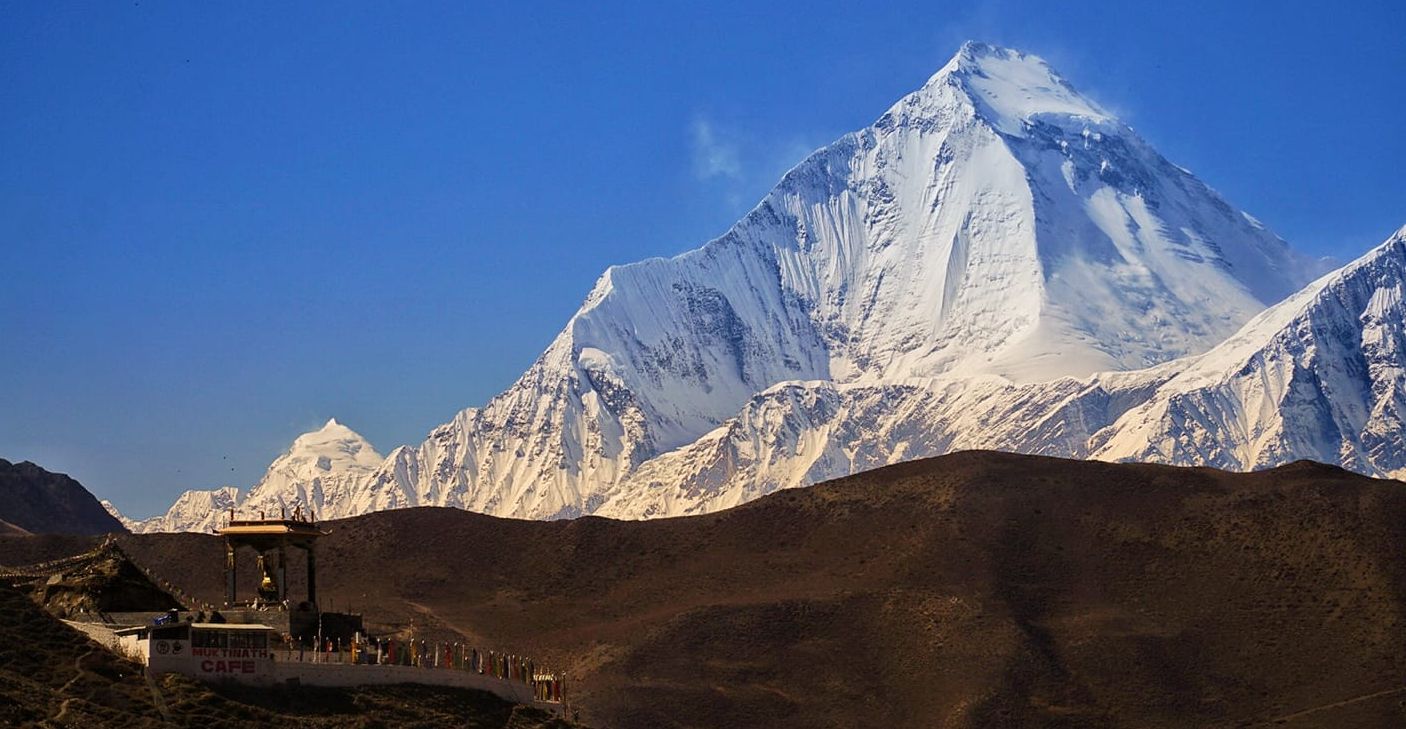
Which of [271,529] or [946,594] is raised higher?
[946,594]

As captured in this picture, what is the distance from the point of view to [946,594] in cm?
16062

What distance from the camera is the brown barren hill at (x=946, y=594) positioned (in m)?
145

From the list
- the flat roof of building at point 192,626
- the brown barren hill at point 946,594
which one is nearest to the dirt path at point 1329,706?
the brown barren hill at point 946,594

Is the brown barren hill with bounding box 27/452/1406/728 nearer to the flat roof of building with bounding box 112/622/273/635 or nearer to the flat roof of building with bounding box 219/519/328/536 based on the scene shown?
the flat roof of building with bounding box 219/519/328/536

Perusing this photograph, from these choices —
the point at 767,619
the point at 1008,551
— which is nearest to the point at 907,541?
the point at 1008,551

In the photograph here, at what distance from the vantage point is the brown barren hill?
145 metres

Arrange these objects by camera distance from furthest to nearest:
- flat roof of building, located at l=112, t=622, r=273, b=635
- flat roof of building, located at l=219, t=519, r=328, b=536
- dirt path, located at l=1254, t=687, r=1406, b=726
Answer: dirt path, located at l=1254, t=687, r=1406, b=726 < flat roof of building, located at l=219, t=519, r=328, b=536 < flat roof of building, located at l=112, t=622, r=273, b=635

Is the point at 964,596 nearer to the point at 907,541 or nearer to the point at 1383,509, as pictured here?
the point at 907,541

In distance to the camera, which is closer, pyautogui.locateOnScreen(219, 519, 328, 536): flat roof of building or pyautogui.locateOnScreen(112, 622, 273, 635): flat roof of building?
pyautogui.locateOnScreen(112, 622, 273, 635): flat roof of building

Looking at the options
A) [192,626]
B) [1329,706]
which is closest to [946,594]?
[1329,706]

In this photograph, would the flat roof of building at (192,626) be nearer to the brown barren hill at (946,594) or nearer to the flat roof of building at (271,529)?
the flat roof of building at (271,529)

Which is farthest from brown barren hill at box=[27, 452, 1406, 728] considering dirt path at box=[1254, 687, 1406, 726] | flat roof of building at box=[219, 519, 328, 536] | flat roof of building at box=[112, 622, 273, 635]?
flat roof of building at box=[112, 622, 273, 635]

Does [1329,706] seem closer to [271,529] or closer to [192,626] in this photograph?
[271,529]

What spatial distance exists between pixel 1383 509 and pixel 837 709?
45.6 metres
